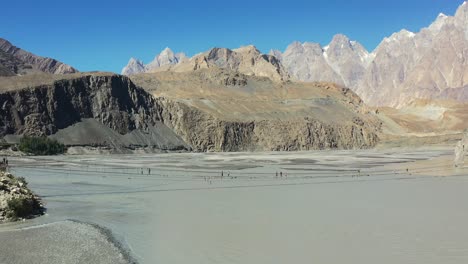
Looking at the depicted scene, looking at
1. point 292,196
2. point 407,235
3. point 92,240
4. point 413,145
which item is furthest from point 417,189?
point 413,145

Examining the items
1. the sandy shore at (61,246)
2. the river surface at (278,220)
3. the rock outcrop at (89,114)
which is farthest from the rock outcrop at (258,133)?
the sandy shore at (61,246)

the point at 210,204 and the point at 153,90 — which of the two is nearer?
the point at 210,204

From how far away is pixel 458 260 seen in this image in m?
13.2

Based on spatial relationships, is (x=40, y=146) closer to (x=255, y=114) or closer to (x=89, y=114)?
(x=89, y=114)

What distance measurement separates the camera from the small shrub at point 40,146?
3370 inches

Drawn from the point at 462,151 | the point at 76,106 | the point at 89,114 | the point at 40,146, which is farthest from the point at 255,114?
the point at 462,151

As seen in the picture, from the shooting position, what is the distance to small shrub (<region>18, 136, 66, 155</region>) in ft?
281

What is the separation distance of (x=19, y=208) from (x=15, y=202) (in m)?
0.31

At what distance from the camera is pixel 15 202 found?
2120 cm

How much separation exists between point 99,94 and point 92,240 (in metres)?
A: 100

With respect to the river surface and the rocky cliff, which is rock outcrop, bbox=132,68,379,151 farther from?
the river surface

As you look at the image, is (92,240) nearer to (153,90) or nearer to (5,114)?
(5,114)

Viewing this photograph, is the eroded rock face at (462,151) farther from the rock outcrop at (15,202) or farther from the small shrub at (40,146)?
the small shrub at (40,146)

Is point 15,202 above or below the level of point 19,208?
above
